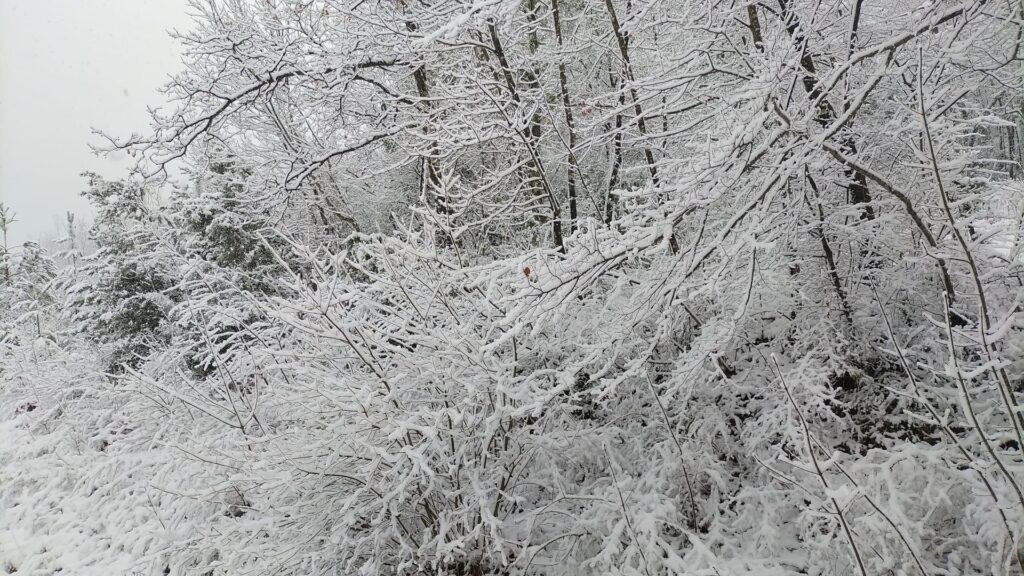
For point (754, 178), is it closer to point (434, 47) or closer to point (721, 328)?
point (721, 328)

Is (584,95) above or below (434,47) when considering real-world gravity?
below

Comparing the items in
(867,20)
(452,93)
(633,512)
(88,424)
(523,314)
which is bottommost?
(633,512)

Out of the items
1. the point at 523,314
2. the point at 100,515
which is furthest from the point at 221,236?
the point at 523,314

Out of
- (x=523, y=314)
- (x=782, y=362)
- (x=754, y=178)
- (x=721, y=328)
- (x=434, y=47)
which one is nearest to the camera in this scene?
(x=523, y=314)

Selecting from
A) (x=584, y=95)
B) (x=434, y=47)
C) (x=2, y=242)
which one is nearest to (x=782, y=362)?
(x=434, y=47)

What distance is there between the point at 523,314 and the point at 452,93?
3312 millimetres

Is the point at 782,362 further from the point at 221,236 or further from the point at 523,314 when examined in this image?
the point at 221,236

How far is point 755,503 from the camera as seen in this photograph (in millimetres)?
3395

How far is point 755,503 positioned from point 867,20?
3.63 metres

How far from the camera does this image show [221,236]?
8781 mm

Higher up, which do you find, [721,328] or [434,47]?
[434,47]

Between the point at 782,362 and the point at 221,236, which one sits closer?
the point at 782,362

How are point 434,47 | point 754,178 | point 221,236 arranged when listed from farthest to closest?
point 221,236
point 434,47
point 754,178

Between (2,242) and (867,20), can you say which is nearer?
(867,20)
